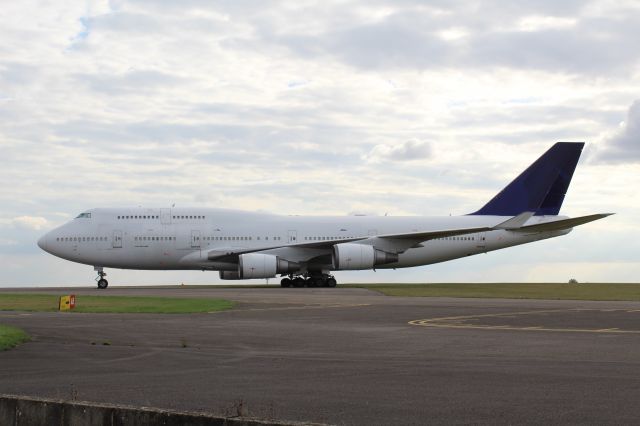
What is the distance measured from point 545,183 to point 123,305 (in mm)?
32362

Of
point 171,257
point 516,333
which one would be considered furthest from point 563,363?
point 171,257

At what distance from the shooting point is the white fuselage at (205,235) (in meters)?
47.6

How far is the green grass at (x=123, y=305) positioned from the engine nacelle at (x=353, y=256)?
51.2 feet

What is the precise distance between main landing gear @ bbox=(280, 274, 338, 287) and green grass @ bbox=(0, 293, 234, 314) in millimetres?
17284

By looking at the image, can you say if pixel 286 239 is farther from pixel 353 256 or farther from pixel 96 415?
pixel 96 415

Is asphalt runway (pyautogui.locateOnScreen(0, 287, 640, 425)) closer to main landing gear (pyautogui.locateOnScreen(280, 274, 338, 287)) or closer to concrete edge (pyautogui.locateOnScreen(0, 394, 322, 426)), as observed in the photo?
concrete edge (pyautogui.locateOnScreen(0, 394, 322, 426))

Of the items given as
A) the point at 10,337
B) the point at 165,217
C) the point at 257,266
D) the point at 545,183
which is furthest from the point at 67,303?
the point at 545,183

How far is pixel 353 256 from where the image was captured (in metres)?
46.6

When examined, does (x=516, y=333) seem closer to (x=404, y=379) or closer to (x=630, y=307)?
(x=404, y=379)

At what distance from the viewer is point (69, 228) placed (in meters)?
47.8

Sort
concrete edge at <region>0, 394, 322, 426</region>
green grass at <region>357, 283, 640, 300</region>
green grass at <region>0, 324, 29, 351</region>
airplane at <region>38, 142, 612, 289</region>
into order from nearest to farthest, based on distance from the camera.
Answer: concrete edge at <region>0, 394, 322, 426</region>
green grass at <region>0, 324, 29, 351</region>
green grass at <region>357, 283, 640, 300</region>
airplane at <region>38, 142, 612, 289</region>

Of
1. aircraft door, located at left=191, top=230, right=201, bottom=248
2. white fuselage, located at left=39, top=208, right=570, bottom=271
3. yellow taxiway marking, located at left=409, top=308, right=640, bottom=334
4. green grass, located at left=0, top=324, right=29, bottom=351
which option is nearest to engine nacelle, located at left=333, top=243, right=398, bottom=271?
white fuselage, located at left=39, top=208, right=570, bottom=271

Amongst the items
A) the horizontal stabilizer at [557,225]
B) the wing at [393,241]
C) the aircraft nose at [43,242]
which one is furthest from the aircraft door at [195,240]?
the horizontal stabilizer at [557,225]

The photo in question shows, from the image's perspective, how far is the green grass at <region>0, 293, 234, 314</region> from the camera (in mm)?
26591
